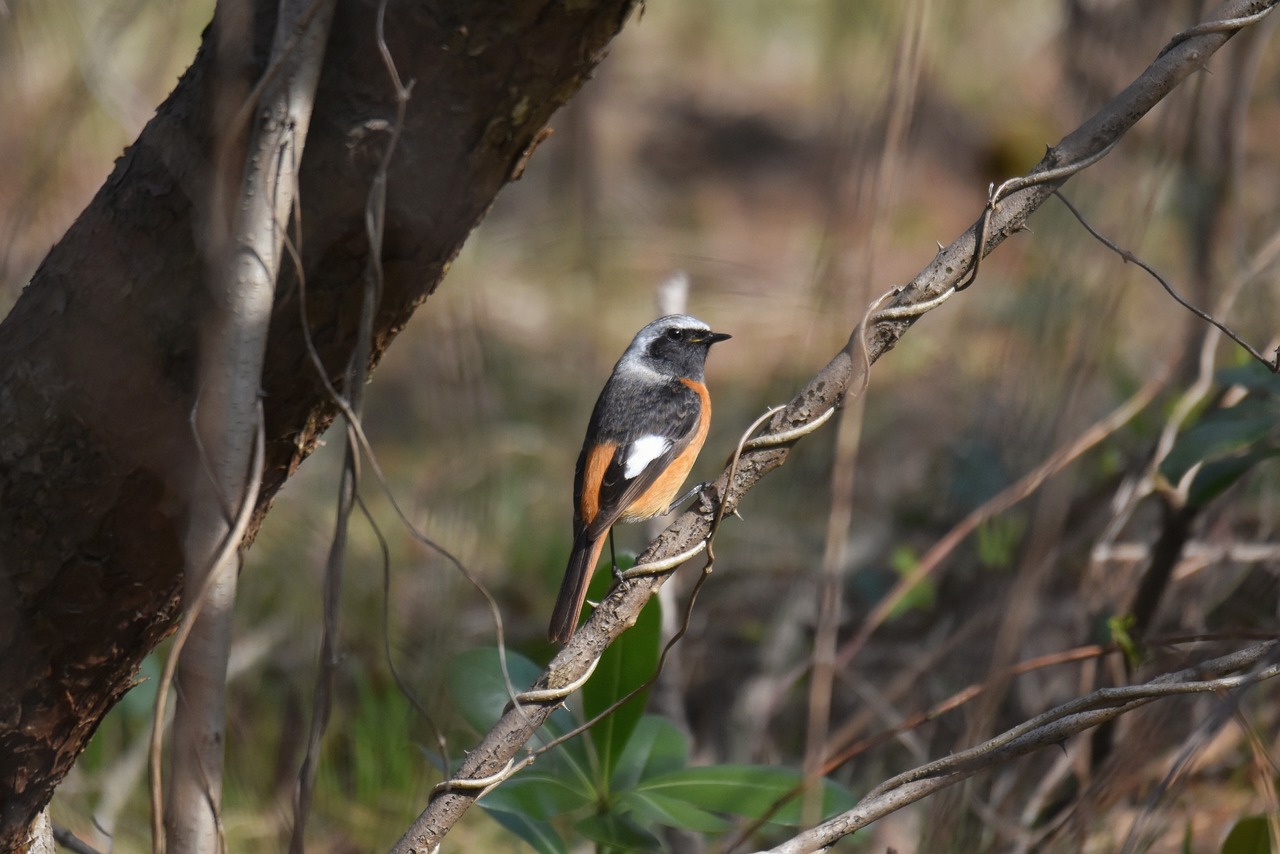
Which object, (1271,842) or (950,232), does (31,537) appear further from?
(950,232)

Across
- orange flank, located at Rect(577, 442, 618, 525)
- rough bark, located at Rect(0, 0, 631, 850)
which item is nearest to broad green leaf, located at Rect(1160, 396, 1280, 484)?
orange flank, located at Rect(577, 442, 618, 525)

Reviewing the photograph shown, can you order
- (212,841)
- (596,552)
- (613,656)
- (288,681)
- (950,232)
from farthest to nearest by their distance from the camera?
(950,232), (288,681), (596,552), (613,656), (212,841)

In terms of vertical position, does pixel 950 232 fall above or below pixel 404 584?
above

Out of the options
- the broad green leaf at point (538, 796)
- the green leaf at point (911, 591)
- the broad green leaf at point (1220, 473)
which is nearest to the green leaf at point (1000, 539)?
the green leaf at point (911, 591)

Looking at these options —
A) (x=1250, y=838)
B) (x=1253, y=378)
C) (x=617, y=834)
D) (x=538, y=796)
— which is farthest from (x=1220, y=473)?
(x=538, y=796)

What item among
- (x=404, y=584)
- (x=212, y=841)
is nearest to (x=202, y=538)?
(x=212, y=841)

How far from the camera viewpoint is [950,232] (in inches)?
334

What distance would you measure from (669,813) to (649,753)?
0.78ft

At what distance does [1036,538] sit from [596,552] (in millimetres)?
1257

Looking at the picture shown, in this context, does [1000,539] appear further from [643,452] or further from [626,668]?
[626,668]

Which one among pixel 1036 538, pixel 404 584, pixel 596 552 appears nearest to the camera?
pixel 1036 538

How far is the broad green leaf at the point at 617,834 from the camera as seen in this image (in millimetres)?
2029

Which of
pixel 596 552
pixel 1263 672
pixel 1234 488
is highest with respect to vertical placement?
pixel 1234 488

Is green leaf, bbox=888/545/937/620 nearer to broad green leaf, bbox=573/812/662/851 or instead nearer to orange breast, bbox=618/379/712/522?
orange breast, bbox=618/379/712/522
